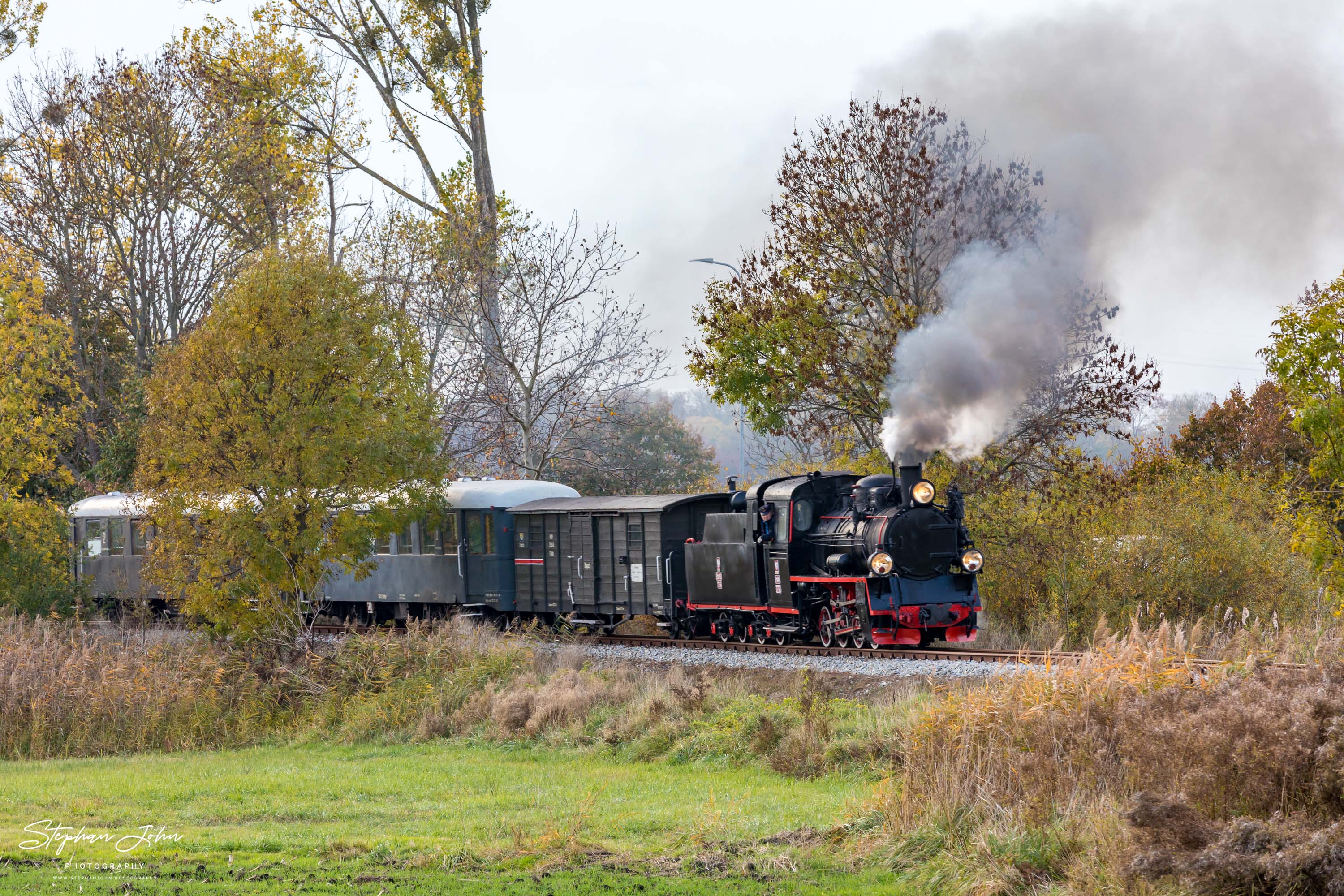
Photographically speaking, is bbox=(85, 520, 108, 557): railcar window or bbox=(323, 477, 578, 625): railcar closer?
bbox=(323, 477, 578, 625): railcar

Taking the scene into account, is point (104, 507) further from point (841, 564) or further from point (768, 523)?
point (841, 564)

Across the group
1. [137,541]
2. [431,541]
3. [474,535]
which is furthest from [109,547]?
[474,535]

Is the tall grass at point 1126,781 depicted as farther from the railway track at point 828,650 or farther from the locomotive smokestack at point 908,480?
the locomotive smokestack at point 908,480

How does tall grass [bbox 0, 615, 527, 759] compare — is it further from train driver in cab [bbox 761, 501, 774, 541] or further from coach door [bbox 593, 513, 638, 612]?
train driver in cab [bbox 761, 501, 774, 541]

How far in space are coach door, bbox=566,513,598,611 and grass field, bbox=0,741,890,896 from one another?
27.8 ft

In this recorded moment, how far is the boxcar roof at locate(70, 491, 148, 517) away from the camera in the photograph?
100ft

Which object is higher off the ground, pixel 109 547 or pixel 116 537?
pixel 116 537

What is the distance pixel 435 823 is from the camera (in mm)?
10516

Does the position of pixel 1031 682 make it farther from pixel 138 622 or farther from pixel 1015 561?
pixel 138 622

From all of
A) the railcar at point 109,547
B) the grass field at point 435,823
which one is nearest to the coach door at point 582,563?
the grass field at point 435,823

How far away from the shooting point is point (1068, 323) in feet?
66.4

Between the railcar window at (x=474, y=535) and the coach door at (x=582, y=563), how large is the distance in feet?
7.32

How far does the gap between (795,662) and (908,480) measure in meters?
2.96

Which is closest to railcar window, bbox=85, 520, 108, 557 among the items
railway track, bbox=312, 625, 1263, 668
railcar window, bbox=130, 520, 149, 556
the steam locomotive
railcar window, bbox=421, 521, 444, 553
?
the steam locomotive
